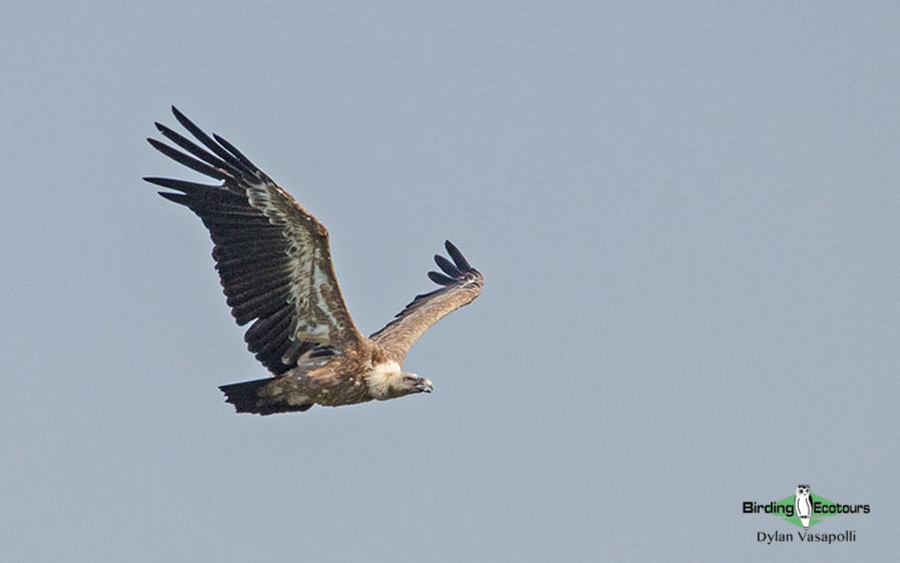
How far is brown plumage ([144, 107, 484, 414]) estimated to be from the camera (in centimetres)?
1791

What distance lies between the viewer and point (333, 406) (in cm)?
1886

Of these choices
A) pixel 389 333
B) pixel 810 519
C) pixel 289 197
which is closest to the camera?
pixel 289 197

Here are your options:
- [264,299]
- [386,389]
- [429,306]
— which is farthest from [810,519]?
→ [264,299]

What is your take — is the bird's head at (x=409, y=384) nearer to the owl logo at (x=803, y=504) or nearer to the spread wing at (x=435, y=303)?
the spread wing at (x=435, y=303)

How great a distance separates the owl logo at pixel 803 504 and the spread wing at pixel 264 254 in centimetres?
843

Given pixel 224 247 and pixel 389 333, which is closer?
pixel 224 247

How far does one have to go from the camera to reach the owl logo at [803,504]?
77.9 ft

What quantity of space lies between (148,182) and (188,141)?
646mm

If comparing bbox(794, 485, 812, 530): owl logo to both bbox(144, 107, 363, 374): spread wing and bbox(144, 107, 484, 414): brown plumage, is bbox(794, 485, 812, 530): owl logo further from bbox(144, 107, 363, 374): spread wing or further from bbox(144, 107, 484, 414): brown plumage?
bbox(144, 107, 363, 374): spread wing

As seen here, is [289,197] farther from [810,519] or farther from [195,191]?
[810,519]

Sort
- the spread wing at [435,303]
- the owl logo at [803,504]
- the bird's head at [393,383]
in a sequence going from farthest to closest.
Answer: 1. the owl logo at [803,504]
2. the spread wing at [435,303]
3. the bird's head at [393,383]

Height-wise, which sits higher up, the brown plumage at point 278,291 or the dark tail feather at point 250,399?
the brown plumage at point 278,291

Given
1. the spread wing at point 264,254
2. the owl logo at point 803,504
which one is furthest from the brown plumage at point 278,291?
the owl logo at point 803,504

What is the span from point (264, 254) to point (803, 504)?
9943 millimetres
